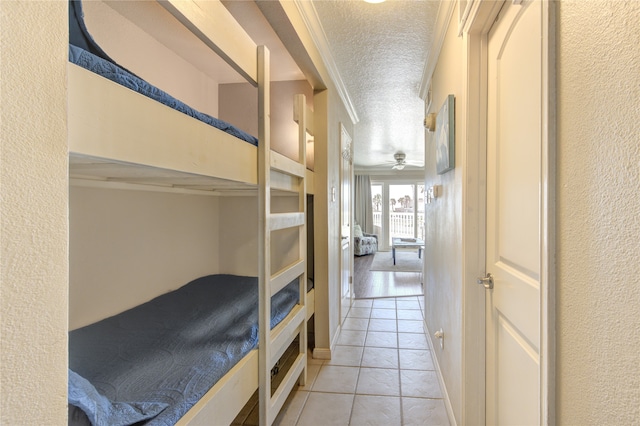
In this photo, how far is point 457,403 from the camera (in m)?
1.68

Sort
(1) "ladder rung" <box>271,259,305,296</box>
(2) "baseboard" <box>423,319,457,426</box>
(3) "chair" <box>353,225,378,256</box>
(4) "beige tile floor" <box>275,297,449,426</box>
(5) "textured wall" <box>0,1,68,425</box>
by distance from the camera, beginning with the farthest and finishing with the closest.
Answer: (3) "chair" <box>353,225,378,256</box> → (4) "beige tile floor" <box>275,297,449,426</box> → (2) "baseboard" <box>423,319,457,426</box> → (1) "ladder rung" <box>271,259,305,296</box> → (5) "textured wall" <box>0,1,68,425</box>

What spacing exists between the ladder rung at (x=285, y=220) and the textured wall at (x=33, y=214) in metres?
1.14

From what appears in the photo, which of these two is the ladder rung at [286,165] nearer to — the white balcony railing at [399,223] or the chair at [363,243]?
the chair at [363,243]

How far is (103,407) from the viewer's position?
0.89 metres

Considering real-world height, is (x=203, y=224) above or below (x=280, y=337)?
above

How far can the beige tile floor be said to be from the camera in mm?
1936

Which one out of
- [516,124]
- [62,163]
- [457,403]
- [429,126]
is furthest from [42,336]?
[429,126]

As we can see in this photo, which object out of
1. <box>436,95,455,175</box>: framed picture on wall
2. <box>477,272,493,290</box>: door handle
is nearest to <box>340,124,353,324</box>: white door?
<box>436,95,455,175</box>: framed picture on wall

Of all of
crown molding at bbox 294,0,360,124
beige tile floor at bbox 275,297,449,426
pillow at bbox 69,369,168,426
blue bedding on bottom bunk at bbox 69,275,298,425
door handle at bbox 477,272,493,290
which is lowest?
beige tile floor at bbox 275,297,449,426

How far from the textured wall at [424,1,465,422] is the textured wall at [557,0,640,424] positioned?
2.81 ft

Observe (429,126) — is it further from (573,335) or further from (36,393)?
(36,393)

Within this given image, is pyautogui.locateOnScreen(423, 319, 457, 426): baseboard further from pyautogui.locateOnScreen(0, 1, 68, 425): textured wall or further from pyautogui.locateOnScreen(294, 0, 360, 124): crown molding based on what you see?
pyautogui.locateOnScreen(294, 0, 360, 124): crown molding

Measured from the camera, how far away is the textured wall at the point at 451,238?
1595mm

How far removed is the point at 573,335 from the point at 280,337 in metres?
1.40
